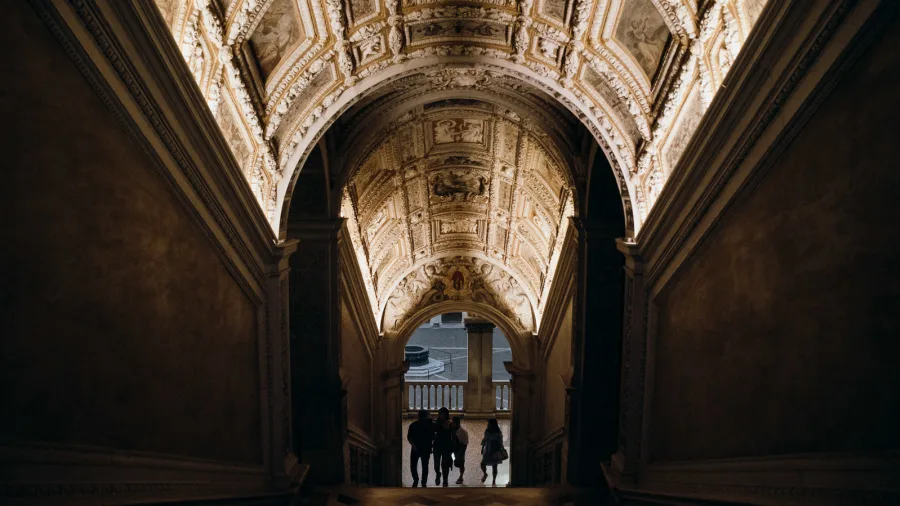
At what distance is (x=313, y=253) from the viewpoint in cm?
980

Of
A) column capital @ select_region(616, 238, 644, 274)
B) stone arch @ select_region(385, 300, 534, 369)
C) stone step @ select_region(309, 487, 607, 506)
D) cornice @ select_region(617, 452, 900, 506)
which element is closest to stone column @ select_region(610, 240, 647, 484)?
column capital @ select_region(616, 238, 644, 274)

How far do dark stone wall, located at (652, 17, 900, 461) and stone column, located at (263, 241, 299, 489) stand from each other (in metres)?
3.86

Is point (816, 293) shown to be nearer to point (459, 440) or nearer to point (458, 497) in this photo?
point (458, 497)

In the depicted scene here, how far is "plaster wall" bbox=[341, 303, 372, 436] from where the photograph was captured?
469 inches

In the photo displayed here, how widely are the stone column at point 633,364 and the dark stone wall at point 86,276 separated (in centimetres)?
403

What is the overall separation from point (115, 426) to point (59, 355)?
0.76 metres

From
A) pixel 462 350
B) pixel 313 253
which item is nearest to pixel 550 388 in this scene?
pixel 313 253

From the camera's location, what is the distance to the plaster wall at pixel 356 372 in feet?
39.1

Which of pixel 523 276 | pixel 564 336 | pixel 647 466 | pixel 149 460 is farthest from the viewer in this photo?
pixel 523 276

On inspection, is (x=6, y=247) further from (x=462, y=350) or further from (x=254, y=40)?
(x=462, y=350)

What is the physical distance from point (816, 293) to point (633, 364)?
371 cm

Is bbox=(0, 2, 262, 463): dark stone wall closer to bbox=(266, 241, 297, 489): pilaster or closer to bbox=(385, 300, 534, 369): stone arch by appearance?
bbox=(266, 241, 297, 489): pilaster

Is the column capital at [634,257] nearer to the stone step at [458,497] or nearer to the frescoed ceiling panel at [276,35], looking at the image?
the stone step at [458,497]

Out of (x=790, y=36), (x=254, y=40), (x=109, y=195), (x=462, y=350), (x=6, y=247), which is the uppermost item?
(x=254, y=40)
